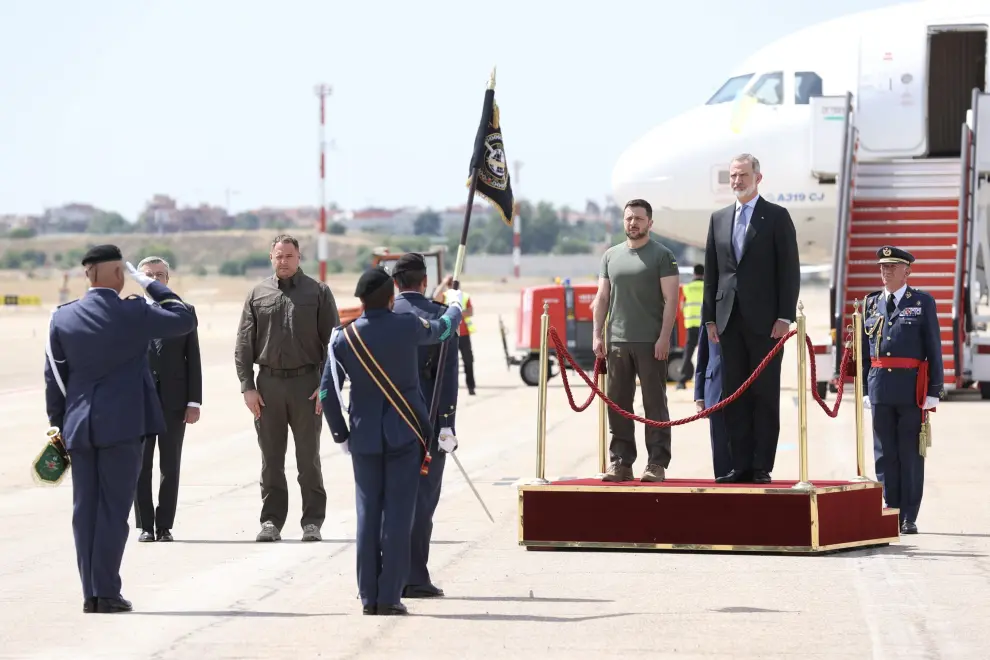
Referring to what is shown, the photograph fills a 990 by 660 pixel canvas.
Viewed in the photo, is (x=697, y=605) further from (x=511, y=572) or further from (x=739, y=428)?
(x=739, y=428)

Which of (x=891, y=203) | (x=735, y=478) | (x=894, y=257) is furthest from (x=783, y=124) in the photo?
(x=735, y=478)

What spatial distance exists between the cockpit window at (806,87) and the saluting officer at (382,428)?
1712 centimetres

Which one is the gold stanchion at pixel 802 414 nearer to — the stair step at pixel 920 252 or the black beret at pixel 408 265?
the black beret at pixel 408 265

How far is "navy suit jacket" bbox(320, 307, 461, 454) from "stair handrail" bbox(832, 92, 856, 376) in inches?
528

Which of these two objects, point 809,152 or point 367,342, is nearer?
point 367,342

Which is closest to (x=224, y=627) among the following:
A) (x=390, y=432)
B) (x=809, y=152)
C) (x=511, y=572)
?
(x=390, y=432)

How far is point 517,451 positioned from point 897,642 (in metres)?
8.93

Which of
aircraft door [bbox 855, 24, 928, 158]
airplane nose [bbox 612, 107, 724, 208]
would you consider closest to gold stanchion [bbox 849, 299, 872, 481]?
aircraft door [bbox 855, 24, 928, 158]

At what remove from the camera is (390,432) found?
8.12 meters

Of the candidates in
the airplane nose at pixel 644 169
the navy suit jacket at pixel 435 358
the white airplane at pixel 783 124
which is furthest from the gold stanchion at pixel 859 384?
the airplane nose at pixel 644 169

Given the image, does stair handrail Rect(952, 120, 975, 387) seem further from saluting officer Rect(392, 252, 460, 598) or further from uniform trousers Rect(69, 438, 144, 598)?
uniform trousers Rect(69, 438, 144, 598)

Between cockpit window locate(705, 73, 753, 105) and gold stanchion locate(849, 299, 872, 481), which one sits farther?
cockpit window locate(705, 73, 753, 105)

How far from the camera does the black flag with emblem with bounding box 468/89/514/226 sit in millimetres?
10008

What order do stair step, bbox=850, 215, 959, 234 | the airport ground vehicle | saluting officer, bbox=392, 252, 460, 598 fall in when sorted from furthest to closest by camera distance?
the airport ground vehicle, stair step, bbox=850, 215, 959, 234, saluting officer, bbox=392, 252, 460, 598
